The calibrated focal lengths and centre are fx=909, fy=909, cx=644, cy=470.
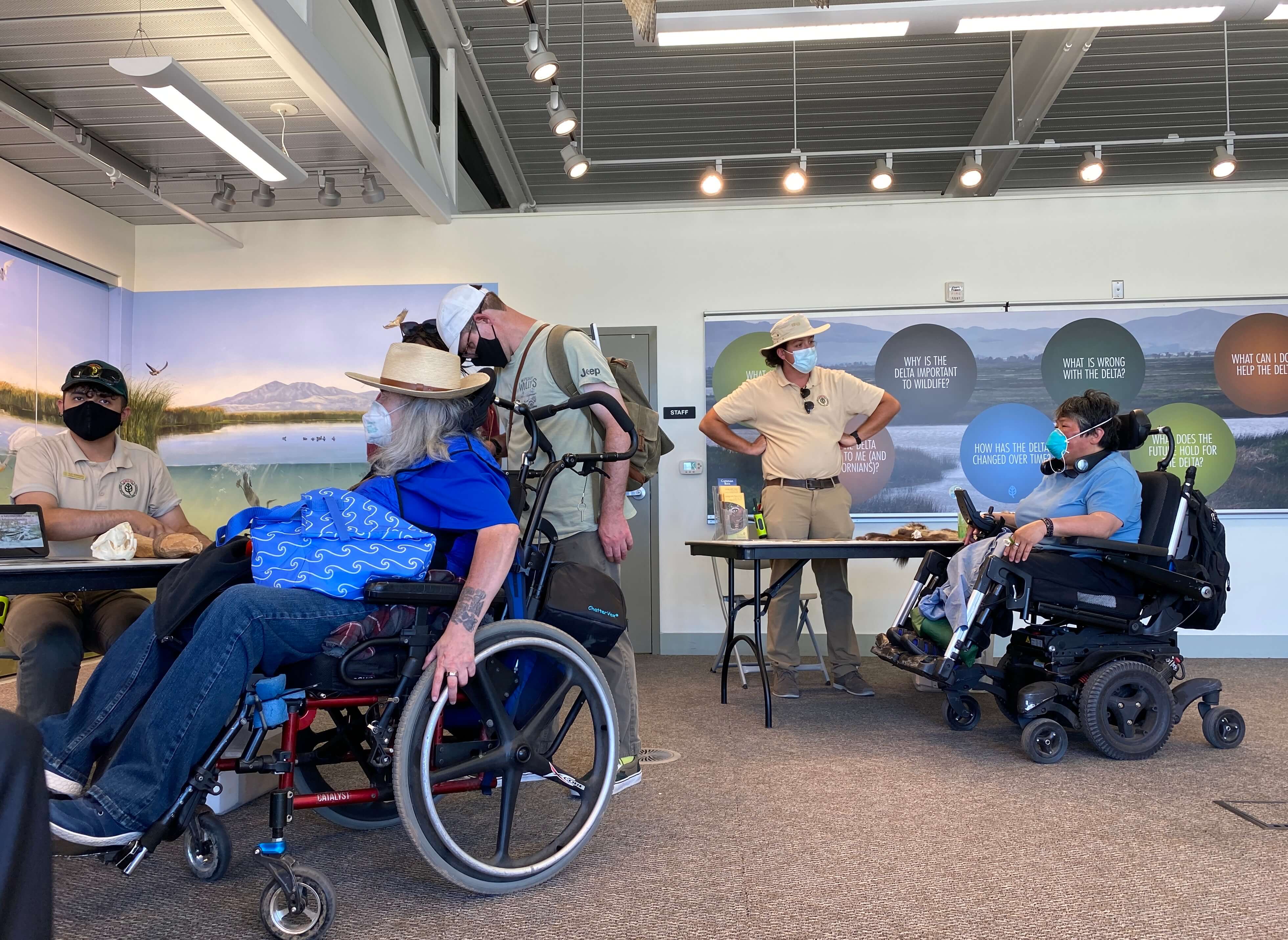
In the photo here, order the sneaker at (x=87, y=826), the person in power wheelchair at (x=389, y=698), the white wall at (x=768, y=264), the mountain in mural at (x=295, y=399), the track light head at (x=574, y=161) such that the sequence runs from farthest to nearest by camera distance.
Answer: the mountain in mural at (x=295, y=399) < the white wall at (x=768, y=264) < the track light head at (x=574, y=161) < the person in power wheelchair at (x=389, y=698) < the sneaker at (x=87, y=826)

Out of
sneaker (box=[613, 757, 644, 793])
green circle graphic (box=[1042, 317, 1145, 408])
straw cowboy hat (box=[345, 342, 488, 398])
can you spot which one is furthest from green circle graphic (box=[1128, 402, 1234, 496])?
straw cowboy hat (box=[345, 342, 488, 398])

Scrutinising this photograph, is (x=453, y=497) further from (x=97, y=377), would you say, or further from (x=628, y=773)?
(x=97, y=377)

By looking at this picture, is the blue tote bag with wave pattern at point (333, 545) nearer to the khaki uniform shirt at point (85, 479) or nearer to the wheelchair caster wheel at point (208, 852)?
the wheelchair caster wheel at point (208, 852)

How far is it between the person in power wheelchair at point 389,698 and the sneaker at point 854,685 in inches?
93.7

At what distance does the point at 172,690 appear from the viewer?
5.21 ft

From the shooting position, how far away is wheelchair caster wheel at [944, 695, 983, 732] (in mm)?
3469

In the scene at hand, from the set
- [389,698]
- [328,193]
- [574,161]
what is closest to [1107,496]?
[389,698]

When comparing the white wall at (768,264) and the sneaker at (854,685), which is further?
the white wall at (768,264)

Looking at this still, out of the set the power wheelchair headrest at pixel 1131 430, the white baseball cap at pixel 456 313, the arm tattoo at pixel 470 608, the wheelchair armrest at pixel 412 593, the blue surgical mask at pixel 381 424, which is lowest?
the arm tattoo at pixel 470 608

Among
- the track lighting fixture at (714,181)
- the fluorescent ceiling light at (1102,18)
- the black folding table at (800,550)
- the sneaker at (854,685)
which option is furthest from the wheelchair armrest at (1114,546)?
the track lighting fixture at (714,181)

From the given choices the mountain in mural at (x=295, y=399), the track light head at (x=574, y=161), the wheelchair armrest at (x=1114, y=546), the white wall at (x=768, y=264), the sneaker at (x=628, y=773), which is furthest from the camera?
the mountain in mural at (x=295, y=399)

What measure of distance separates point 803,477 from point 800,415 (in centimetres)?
30

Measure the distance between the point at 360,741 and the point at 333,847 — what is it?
279 mm

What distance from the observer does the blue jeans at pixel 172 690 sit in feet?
5.07
